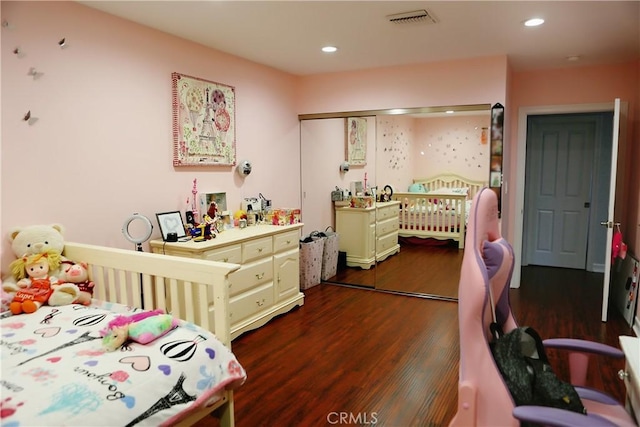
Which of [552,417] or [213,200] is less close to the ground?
[213,200]

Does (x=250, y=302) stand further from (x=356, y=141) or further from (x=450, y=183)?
(x=450, y=183)

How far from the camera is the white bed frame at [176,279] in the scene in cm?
206

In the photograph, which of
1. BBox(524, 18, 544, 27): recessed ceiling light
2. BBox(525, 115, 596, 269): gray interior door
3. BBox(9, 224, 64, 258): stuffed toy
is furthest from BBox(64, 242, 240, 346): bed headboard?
BBox(525, 115, 596, 269): gray interior door

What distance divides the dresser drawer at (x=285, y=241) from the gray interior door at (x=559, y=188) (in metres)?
3.50

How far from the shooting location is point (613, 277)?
443 centimetres

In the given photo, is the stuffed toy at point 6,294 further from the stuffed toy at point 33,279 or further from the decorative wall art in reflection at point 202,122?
the decorative wall art in reflection at point 202,122

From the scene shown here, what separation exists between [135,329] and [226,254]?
143 cm

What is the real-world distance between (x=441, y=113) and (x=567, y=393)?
3293 mm

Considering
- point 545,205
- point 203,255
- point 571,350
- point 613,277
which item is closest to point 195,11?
point 203,255

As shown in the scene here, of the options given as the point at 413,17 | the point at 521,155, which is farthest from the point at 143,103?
the point at 521,155

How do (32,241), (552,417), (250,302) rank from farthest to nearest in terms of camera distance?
(250,302), (32,241), (552,417)

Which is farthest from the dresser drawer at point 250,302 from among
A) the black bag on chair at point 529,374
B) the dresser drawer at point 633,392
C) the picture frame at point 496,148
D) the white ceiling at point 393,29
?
the dresser drawer at point 633,392

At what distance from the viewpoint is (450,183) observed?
14.7ft

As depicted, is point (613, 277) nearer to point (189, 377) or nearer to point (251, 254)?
point (251, 254)
